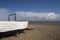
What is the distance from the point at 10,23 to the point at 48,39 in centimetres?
289

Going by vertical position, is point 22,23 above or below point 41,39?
above

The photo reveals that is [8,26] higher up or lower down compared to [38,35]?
higher up

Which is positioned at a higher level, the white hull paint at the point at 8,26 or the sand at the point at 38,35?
the white hull paint at the point at 8,26

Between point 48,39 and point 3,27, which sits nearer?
point 3,27

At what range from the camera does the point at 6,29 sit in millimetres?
10953

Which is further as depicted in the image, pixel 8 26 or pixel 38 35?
pixel 38 35

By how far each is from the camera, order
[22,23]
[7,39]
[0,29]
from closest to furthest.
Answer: [0,29]
[7,39]
[22,23]

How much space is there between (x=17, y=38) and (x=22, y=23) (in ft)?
4.77

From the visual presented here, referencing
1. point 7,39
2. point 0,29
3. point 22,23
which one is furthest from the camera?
point 22,23

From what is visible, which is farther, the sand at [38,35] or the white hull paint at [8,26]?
the sand at [38,35]

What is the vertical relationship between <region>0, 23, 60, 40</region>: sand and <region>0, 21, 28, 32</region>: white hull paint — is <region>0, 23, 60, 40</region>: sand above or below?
below

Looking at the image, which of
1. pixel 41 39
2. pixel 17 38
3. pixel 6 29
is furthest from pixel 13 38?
pixel 41 39

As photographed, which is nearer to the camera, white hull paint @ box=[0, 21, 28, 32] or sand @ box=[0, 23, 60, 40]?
white hull paint @ box=[0, 21, 28, 32]

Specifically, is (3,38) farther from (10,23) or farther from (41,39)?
(41,39)
